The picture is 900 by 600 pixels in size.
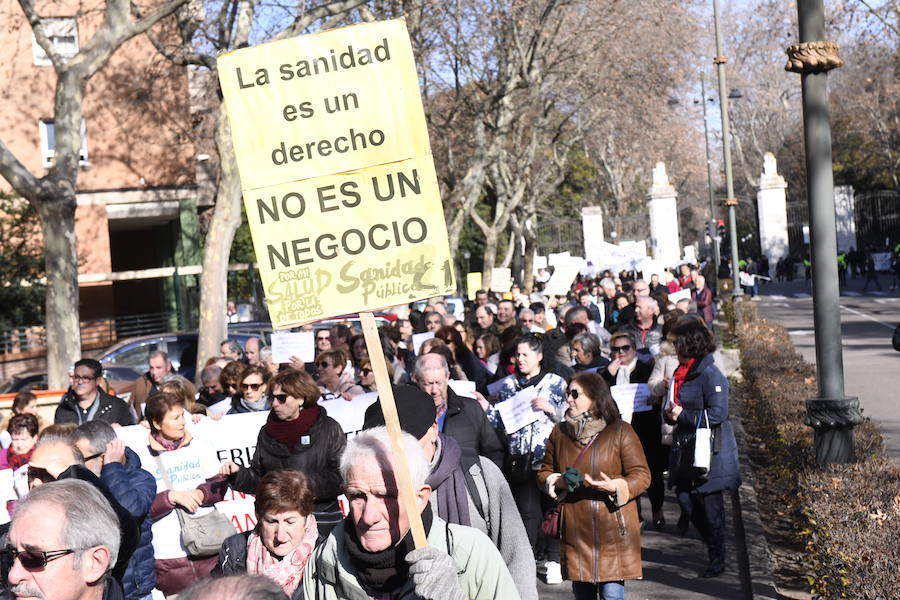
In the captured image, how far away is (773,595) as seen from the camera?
785cm

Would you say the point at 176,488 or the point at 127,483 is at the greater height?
the point at 127,483

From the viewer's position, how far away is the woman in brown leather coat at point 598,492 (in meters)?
6.64

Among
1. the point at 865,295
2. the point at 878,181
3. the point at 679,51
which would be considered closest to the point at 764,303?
the point at 865,295

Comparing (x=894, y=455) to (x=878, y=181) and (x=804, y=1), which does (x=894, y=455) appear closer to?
(x=804, y=1)

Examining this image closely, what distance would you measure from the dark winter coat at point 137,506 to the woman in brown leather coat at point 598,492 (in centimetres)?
205

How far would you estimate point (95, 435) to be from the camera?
5.99 metres

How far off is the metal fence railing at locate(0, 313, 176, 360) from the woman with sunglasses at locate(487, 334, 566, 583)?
2596 centimetres

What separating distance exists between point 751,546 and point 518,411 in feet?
7.15

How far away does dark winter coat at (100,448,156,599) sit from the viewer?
18.7 ft

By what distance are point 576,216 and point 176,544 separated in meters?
68.5

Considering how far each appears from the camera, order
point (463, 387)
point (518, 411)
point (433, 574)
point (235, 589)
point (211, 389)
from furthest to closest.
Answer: point (211, 389), point (463, 387), point (518, 411), point (433, 574), point (235, 589)

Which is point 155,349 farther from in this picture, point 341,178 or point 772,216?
point 772,216

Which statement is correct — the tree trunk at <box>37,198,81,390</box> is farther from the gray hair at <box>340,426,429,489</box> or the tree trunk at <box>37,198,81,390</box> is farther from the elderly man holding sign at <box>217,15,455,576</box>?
the gray hair at <box>340,426,429,489</box>

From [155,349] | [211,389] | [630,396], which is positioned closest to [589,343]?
[630,396]
